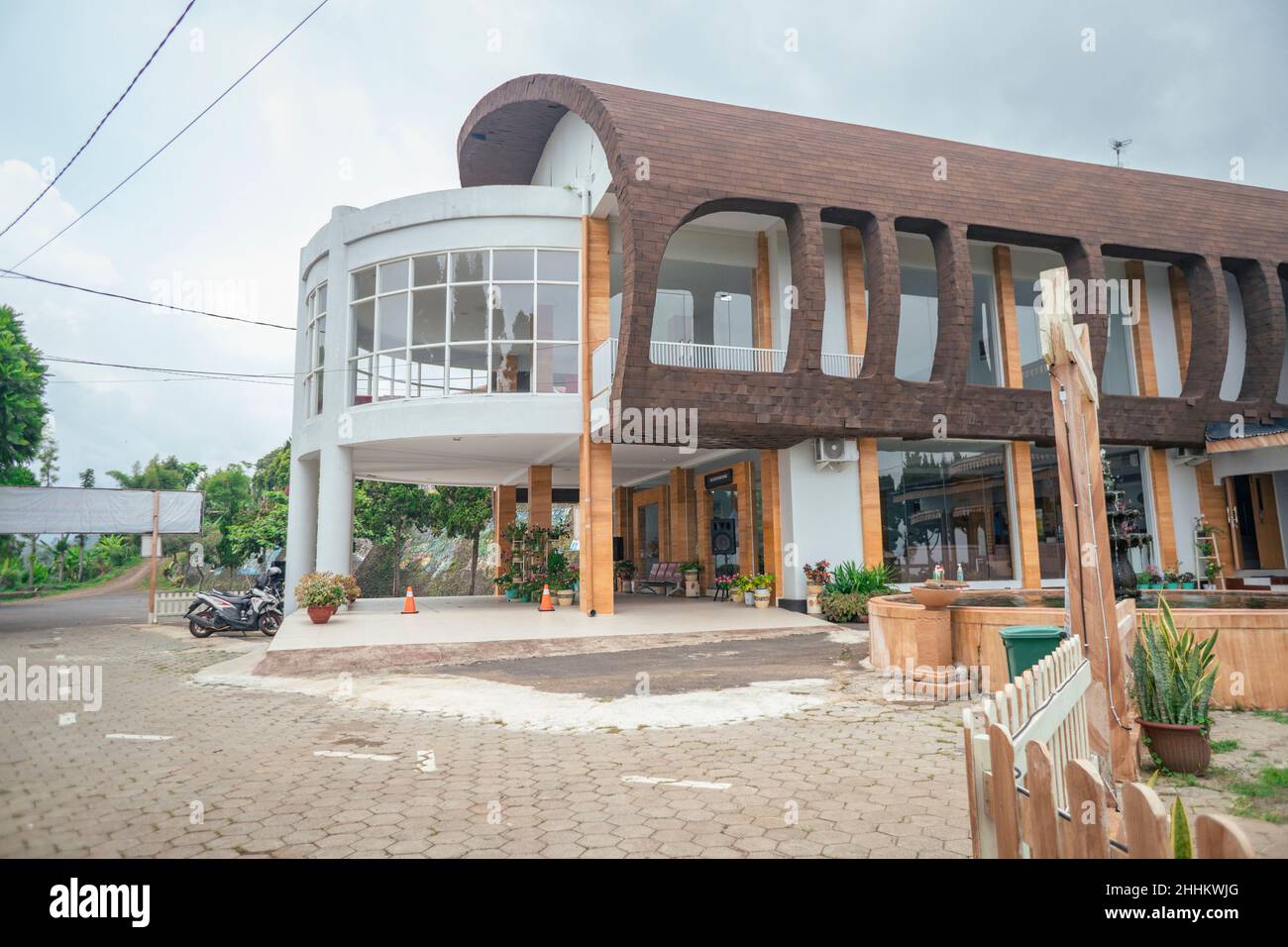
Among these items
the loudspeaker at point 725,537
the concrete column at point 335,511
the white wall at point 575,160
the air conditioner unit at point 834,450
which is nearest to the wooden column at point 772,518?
the air conditioner unit at point 834,450

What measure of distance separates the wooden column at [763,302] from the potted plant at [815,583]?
534 cm

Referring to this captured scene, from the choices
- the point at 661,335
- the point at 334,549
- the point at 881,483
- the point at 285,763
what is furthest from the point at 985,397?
the point at 285,763

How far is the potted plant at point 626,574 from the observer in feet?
86.0

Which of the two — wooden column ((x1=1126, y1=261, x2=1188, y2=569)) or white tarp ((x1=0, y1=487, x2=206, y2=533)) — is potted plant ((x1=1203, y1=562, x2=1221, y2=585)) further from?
white tarp ((x1=0, y1=487, x2=206, y2=533))

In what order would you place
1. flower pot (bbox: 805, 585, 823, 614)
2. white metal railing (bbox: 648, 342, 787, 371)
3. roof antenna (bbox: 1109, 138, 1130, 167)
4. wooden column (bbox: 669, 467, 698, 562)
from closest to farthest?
flower pot (bbox: 805, 585, 823, 614) → white metal railing (bbox: 648, 342, 787, 371) → wooden column (bbox: 669, 467, 698, 562) → roof antenna (bbox: 1109, 138, 1130, 167)

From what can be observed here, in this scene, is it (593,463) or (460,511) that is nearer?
(593,463)

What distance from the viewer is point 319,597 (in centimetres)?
1432

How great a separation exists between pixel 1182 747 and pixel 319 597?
13532 millimetres

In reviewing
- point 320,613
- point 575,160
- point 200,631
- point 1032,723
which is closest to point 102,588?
point 200,631

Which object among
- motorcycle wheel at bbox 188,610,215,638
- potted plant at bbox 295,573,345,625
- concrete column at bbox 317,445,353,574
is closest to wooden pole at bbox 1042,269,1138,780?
potted plant at bbox 295,573,345,625

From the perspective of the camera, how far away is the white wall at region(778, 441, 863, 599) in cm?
1677

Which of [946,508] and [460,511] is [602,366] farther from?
[460,511]

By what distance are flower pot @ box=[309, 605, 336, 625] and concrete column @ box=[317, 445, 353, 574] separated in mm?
2493
